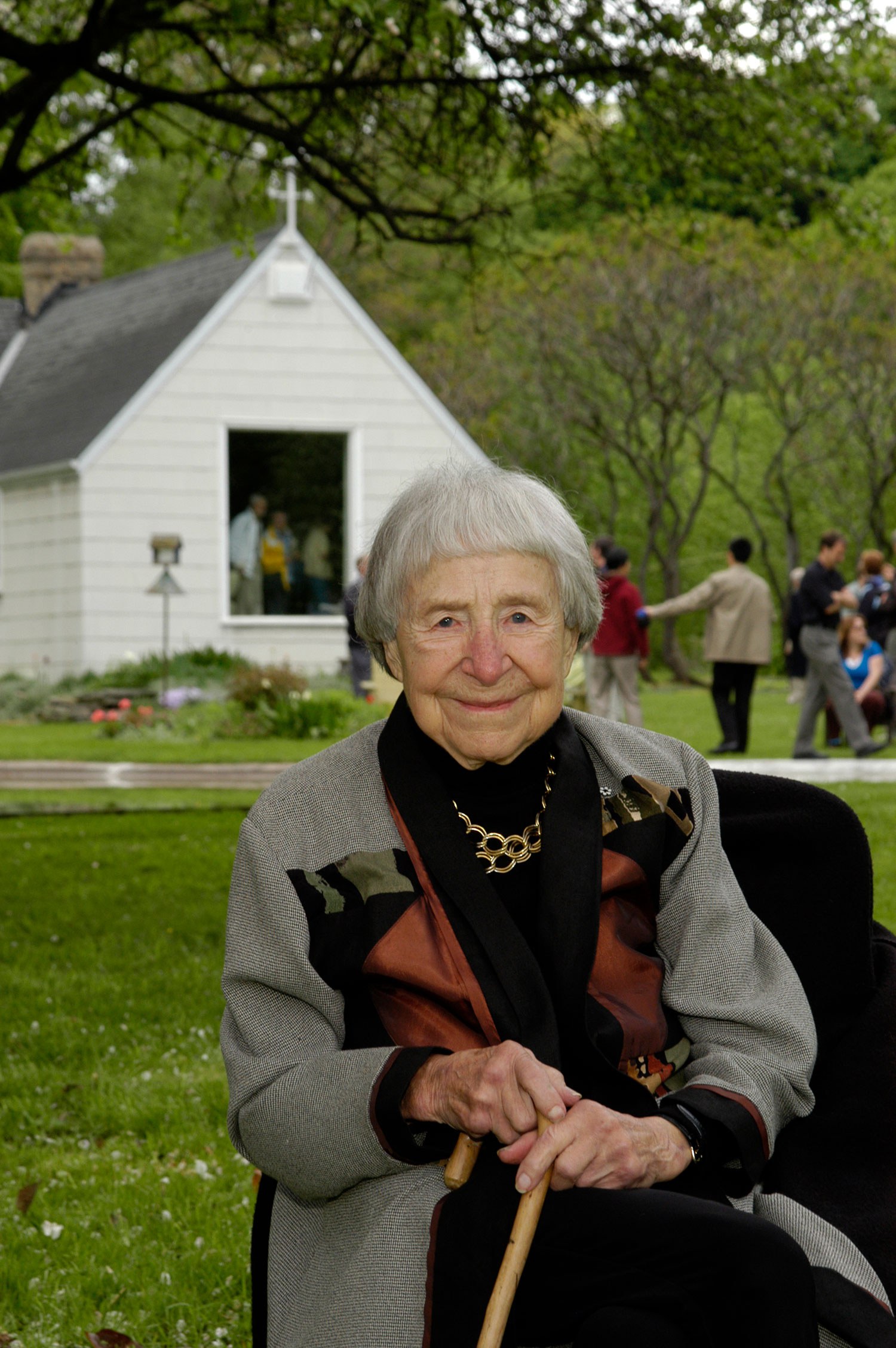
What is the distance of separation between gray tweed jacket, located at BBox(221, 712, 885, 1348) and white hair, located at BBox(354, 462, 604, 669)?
10.2 inches

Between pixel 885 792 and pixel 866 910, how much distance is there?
854 centimetres

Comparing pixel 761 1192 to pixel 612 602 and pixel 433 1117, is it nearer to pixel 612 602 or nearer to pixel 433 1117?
pixel 433 1117

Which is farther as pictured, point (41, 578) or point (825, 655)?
point (41, 578)

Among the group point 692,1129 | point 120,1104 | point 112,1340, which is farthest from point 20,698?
point 692,1129

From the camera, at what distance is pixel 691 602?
14.9 meters

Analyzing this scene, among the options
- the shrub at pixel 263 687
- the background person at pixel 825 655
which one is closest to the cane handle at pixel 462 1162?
the background person at pixel 825 655

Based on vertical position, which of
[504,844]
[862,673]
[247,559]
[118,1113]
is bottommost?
[118,1113]

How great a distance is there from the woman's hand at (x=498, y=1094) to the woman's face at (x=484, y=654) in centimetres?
56

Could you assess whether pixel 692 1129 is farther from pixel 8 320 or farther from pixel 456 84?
pixel 8 320

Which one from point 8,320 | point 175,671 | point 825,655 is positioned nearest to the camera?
point 825,655

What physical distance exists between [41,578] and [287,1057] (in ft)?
67.8

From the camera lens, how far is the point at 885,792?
11.0m

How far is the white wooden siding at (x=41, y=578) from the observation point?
21.7m

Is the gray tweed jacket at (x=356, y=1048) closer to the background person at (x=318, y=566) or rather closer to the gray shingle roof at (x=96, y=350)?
the gray shingle roof at (x=96, y=350)
